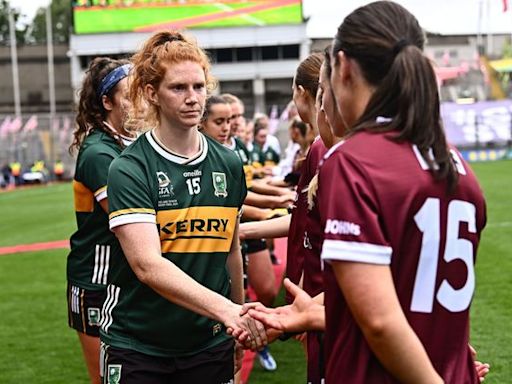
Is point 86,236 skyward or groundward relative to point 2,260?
skyward

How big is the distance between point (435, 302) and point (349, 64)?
67cm

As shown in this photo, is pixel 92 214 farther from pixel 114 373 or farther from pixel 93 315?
pixel 114 373

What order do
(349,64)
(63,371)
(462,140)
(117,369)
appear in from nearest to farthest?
(349,64), (117,369), (63,371), (462,140)

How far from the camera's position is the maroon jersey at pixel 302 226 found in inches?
140

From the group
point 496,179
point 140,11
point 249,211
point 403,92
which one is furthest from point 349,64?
point 140,11

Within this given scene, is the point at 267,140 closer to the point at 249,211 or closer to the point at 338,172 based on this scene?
the point at 249,211

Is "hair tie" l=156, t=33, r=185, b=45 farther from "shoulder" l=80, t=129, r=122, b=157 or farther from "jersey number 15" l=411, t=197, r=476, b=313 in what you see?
"jersey number 15" l=411, t=197, r=476, b=313

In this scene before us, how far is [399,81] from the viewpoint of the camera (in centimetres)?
209

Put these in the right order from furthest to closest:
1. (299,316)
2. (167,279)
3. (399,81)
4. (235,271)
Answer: (235,271) → (167,279) → (299,316) → (399,81)

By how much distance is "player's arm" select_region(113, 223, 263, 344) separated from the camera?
302 cm

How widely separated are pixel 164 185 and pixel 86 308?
133 cm

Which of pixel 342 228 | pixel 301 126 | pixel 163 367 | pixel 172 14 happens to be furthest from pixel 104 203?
pixel 172 14

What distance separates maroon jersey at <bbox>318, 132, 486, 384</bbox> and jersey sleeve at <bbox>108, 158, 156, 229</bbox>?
1076mm

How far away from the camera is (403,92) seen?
6.84 feet
